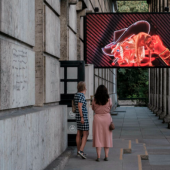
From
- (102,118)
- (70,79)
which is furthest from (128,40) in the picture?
(102,118)

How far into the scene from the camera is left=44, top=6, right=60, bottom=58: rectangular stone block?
7838mm

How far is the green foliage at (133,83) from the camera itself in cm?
5472

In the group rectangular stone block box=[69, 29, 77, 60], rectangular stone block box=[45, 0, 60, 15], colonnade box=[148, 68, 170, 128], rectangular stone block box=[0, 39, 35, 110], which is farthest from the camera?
colonnade box=[148, 68, 170, 128]

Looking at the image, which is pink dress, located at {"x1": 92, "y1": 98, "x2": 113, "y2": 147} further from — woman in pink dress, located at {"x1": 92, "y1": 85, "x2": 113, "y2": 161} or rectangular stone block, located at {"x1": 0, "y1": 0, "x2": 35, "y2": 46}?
rectangular stone block, located at {"x1": 0, "y1": 0, "x2": 35, "y2": 46}

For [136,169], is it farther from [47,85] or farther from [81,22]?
[81,22]

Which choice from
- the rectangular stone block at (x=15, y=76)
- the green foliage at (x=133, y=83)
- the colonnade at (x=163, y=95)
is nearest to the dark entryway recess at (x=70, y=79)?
the rectangular stone block at (x=15, y=76)

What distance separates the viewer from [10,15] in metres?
5.47

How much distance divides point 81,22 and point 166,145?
4.77 m

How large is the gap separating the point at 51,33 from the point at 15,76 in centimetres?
277

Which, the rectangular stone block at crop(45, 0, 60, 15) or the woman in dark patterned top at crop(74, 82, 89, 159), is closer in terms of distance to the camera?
the rectangular stone block at crop(45, 0, 60, 15)

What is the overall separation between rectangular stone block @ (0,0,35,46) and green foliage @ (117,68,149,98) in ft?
157

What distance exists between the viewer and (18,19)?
5.85 metres

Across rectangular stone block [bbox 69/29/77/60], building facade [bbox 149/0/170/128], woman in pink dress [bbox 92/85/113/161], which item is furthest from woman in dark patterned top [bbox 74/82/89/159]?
building facade [bbox 149/0/170/128]

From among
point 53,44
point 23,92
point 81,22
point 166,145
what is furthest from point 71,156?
point 81,22
